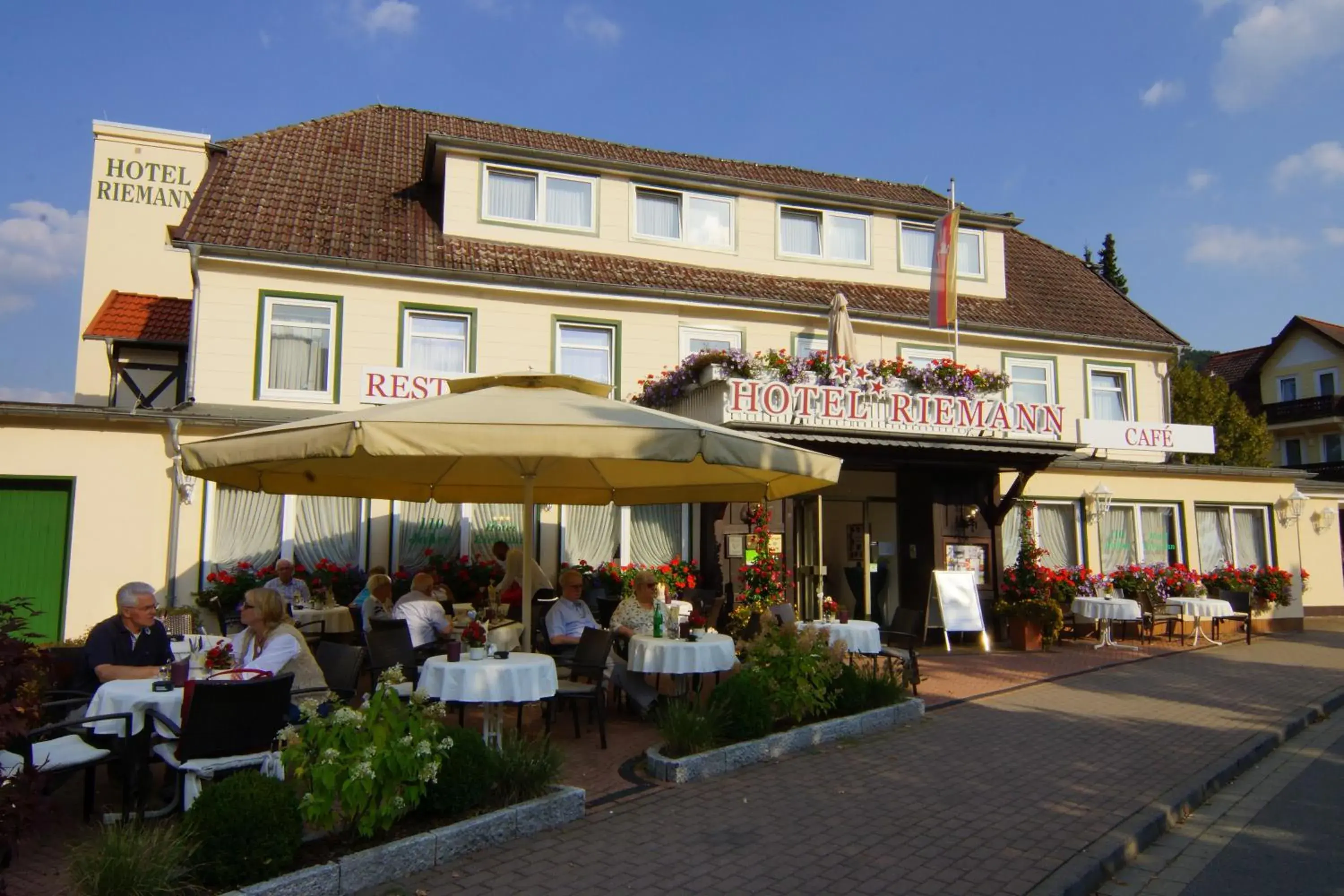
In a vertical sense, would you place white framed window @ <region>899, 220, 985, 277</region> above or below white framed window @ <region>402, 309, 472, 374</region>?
above

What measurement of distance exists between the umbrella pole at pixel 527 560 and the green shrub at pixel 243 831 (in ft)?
10.5

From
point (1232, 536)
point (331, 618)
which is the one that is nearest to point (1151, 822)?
point (331, 618)

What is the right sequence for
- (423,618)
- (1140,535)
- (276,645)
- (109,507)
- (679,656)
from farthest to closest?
(1140,535)
(109,507)
(423,618)
(679,656)
(276,645)

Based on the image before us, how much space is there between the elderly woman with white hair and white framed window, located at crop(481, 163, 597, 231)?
10738 millimetres

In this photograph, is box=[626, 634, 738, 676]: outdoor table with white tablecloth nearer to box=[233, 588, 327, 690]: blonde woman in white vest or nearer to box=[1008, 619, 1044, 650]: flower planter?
box=[233, 588, 327, 690]: blonde woman in white vest

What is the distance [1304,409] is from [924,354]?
33947 mm

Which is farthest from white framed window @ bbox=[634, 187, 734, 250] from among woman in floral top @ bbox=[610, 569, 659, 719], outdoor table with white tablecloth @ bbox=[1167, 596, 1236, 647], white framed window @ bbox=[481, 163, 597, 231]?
outdoor table with white tablecloth @ bbox=[1167, 596, 1236, 647]

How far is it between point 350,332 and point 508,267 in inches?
108

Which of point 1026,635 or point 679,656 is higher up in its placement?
point 679,656

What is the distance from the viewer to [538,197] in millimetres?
16531

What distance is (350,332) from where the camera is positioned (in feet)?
47.2

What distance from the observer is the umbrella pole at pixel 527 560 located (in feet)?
25.2

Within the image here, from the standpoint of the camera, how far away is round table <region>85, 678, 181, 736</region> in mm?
5574

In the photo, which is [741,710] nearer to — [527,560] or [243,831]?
[527,560]
